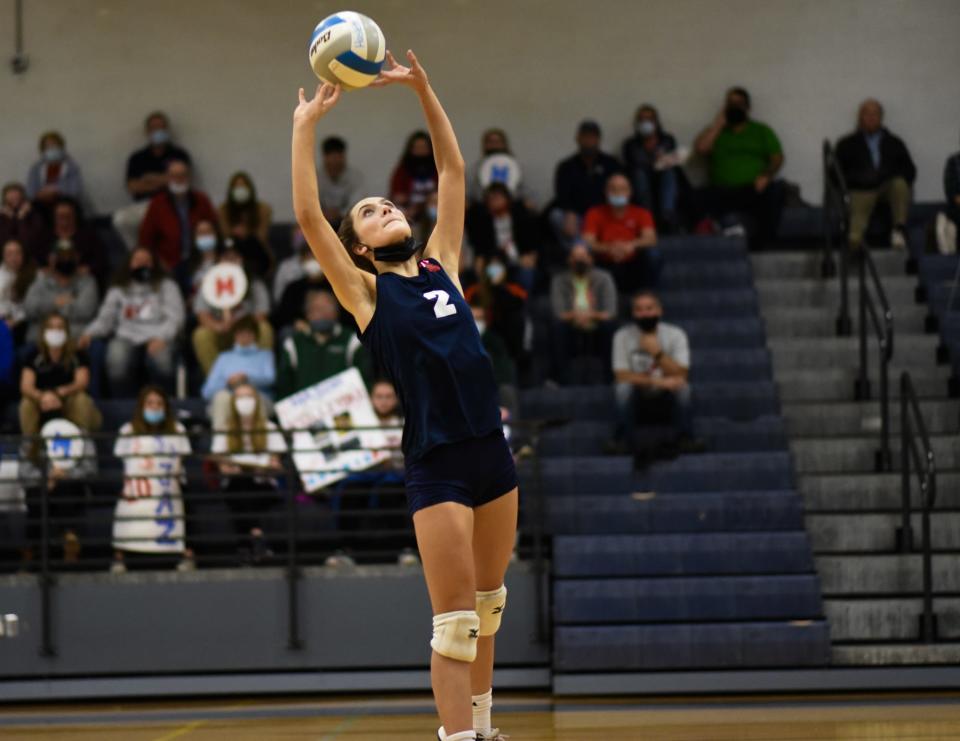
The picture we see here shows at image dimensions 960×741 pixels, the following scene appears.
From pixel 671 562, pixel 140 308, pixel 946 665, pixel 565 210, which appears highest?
pixel 565 210

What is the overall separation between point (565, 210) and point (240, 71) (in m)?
3.69

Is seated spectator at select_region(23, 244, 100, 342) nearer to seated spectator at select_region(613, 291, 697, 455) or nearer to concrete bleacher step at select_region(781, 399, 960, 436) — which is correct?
seated spectator at select_region(613, 291, 697, 455)

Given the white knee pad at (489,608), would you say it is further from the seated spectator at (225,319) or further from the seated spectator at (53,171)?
the seated spectator at (53,171)

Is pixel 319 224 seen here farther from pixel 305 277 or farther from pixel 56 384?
pixel 305 277

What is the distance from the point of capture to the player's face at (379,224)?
5.52m

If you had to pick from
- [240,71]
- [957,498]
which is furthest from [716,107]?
[957,498]

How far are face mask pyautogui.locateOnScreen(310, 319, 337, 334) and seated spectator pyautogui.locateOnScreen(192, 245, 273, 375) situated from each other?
1.74 ft

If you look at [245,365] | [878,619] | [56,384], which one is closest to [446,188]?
[878,619]

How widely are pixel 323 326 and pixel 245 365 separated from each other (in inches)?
25.9

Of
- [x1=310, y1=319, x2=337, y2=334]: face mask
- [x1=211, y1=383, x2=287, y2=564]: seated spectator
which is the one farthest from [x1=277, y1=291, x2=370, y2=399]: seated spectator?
[x1=211, y1=383, x2=287, y2=564]: seated spectator

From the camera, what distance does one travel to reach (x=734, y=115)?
14.2 metres

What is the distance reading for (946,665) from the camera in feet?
30.9

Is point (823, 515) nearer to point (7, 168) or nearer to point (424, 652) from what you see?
point (424, 652)

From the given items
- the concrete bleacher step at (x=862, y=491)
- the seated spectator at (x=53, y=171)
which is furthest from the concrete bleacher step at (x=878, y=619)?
the seated spectator at (x=53, y=171)
